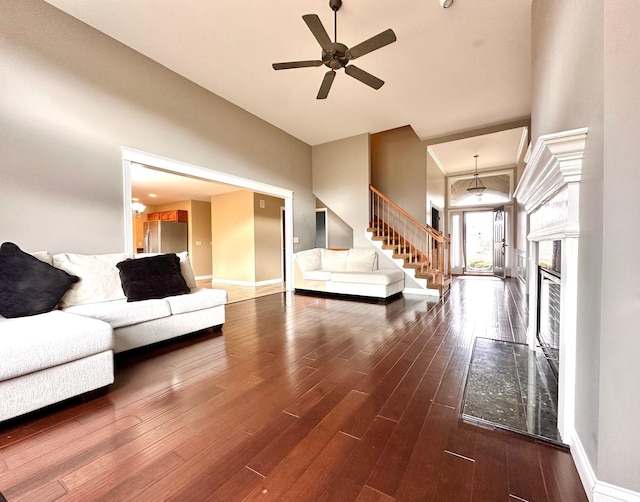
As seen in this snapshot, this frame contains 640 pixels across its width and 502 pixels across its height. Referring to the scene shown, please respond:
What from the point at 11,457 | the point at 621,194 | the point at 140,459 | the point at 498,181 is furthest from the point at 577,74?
the point at 498,181

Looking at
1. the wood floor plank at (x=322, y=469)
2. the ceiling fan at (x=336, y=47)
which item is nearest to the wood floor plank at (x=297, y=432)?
the wood floor plank at (x=322, y=469)

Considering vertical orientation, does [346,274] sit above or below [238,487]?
above

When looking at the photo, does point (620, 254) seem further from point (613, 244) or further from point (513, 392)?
point (513, 392)

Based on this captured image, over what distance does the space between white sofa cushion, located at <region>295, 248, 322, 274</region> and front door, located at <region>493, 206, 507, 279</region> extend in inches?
227

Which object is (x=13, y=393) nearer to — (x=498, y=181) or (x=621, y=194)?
(x=621, y=194)

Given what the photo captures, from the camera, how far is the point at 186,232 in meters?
8.92

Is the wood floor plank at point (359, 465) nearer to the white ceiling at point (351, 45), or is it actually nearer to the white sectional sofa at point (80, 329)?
the white sectional sofa at point (80, 329)

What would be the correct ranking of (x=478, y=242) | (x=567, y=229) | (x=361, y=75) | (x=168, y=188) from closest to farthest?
(x=567, y=229) → (x=361, y=75) → (x=168, y=188) → (x=478, y=242)

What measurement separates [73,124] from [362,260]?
15.4ft

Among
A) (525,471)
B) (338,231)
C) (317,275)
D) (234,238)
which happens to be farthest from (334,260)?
(525,471)

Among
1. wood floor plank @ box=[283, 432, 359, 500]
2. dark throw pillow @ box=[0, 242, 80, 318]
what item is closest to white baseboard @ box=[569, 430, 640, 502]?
wood floor plank @ box=[283, 432, 359, 500]

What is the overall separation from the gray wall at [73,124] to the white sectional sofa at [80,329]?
1.62ft

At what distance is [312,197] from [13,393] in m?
5.96

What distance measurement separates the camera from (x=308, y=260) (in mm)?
5930
